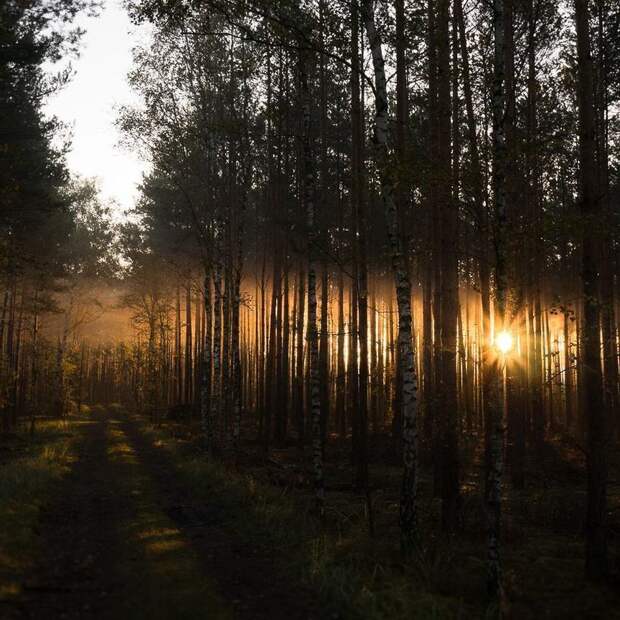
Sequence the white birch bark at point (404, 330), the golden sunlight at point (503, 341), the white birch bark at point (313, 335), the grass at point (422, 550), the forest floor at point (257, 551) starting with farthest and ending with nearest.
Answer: the white birch bark at point (313, 335)
the white birch bark at point (404, 330)
the golden sunlight at point (503, 341)
the grass at point (422, 550)
the forest floor at point (257, 551)

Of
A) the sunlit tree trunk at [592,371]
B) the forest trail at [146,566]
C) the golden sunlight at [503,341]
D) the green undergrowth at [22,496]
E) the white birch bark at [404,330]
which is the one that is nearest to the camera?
the forest trail at [146,566]

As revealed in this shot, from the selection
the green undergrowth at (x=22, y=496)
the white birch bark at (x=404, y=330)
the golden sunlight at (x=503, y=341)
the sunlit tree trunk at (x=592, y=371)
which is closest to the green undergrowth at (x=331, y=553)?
the white birch bark at (x=404, y=330)

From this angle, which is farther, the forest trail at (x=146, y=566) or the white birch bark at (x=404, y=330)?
the white birch bark at (x=404, y=330)

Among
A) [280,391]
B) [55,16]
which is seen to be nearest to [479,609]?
[55,16]

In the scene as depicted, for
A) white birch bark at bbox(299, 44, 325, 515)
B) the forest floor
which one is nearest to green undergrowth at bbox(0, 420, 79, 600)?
the forest floor

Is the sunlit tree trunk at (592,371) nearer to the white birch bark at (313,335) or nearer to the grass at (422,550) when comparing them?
the grass at (422,550)

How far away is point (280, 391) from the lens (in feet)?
73.8

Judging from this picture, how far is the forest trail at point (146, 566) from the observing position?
6.57 metres

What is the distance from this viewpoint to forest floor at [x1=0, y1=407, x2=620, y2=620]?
674 centimetres

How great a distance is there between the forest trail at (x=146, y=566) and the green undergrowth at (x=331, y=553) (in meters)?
0.31

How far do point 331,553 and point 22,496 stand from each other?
693 cm

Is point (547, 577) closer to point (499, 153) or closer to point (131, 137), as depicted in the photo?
point (499, 153)

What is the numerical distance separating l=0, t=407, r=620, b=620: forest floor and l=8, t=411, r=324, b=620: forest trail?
0.03m

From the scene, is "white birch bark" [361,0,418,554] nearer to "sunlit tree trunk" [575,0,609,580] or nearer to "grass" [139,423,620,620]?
"grass" [139,423,620,620]
